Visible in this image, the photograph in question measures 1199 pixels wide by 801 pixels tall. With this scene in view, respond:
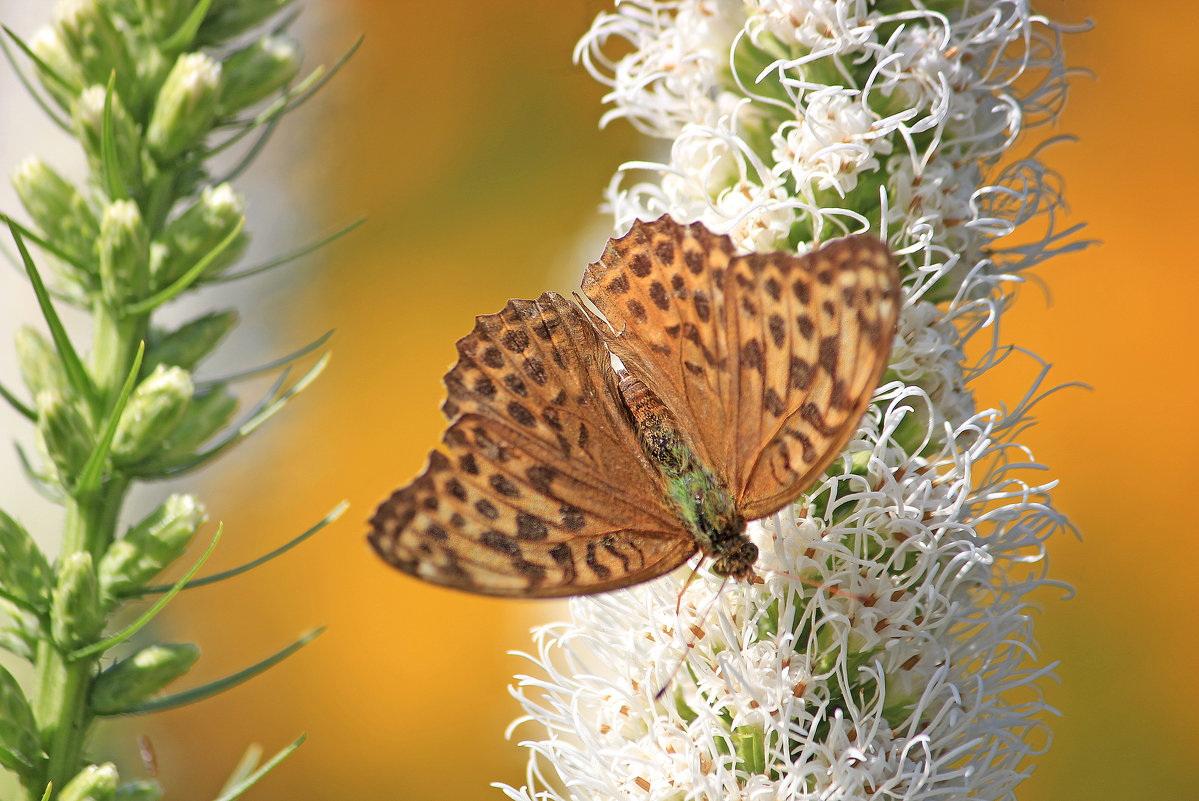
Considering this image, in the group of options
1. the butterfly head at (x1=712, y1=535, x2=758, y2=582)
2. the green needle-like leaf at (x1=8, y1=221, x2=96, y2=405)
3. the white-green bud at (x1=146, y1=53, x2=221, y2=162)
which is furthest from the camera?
the butterfly head at (x1=712, y1=535, x2=758, y2=582)

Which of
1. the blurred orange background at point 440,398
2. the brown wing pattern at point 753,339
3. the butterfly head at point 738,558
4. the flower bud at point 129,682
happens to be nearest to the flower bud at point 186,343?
the flower bud at point 129,682

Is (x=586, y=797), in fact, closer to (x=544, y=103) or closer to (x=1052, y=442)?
(x=1052, y=442)

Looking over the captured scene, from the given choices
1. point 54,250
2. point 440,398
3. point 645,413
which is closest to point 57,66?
point 54,250

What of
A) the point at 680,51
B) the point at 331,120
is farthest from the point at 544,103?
the point at 680,51

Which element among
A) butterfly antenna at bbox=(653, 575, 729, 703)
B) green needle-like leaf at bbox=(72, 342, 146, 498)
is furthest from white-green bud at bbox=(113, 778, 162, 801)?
butterfly antenna at bbox=(653, 575, 729, 703)

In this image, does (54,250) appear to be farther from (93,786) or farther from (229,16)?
(93,786)

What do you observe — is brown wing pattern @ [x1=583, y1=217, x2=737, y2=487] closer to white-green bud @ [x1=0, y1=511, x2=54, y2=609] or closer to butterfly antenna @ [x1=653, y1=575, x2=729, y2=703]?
butterfly antenna @ [x1=653, y1=575, x2=729, y2=703]
